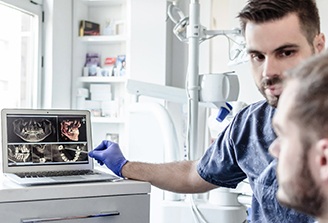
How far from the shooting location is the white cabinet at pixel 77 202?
1.22m

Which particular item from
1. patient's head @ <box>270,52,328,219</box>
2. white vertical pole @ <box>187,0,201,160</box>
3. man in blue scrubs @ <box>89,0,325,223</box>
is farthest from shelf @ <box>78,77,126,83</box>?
patient's head @ <box>270,52,328,219</box>

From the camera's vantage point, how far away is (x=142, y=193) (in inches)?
56.4

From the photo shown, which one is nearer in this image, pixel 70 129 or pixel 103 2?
pixel 70 129

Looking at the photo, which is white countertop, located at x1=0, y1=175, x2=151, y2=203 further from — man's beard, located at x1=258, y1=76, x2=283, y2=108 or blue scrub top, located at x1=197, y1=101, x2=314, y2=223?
man's beard, located at x1=258, y1=76, x2=283, y2=108

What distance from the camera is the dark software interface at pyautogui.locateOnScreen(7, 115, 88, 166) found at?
1448mm

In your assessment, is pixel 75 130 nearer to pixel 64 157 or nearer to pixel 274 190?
pixel 64 157

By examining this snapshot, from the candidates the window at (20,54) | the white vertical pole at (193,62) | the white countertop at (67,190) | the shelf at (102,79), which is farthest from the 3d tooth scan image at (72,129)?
the shelf at (102,79)

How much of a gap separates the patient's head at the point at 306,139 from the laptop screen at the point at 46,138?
0.96 meters

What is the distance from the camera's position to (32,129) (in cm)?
148

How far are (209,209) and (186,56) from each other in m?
1.18

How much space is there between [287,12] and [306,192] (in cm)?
69

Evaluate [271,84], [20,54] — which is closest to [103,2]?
[20,54]

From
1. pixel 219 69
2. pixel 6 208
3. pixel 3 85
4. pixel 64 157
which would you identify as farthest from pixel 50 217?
pixel 219 69

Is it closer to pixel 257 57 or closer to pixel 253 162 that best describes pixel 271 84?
pixel 257 57
